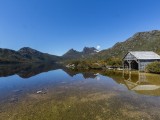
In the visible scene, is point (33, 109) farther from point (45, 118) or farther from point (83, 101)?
point (83, 101)

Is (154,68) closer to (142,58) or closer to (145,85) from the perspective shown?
(142,58)

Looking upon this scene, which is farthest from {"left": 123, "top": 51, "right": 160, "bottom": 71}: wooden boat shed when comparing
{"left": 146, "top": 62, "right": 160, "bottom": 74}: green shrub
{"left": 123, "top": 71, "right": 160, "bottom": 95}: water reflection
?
{"left": 123, "top": 71, "right": 160, "bottom": 95}: water reflection

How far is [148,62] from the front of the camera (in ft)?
183

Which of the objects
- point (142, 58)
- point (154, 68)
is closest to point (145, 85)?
point (154, 68)

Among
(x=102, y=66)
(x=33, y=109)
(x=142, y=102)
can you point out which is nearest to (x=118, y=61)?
(x=102, y=66)

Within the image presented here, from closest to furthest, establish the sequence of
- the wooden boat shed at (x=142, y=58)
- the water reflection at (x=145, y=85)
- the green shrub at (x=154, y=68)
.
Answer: the water reflection at (x=145, y=85)
the green shrub at (x=154, y=68)
the wooden boat shed at (x=142, y=58)

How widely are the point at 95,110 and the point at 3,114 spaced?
35.0 ft

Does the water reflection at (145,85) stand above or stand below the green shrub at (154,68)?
below

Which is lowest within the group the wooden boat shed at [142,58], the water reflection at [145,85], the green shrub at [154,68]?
the water reflection at [145,85]

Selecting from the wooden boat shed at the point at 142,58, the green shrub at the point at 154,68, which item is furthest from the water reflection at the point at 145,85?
the wooden boat shed at the point at 142,58

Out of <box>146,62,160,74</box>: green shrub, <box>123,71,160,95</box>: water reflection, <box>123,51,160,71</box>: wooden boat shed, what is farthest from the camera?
<box>123,51,160,71</box>: wooden boat shed

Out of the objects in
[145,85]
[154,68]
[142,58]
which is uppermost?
[142,58]

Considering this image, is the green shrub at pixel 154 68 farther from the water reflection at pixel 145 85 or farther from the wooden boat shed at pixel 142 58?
the water reflection at pixel 145 85

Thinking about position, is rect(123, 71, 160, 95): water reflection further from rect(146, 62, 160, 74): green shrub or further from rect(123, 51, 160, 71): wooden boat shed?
rect(123, 51, 160, 71): wooden boat shed
